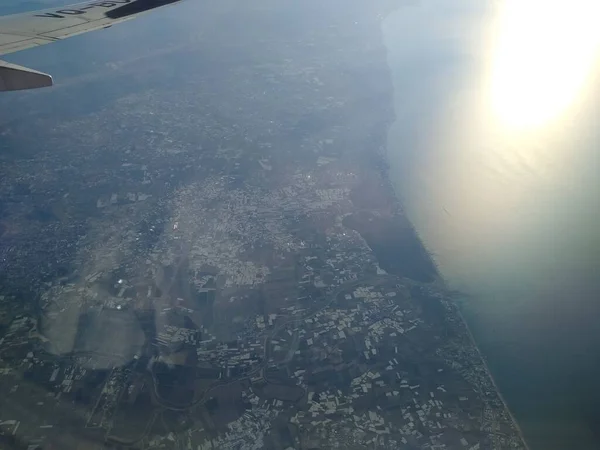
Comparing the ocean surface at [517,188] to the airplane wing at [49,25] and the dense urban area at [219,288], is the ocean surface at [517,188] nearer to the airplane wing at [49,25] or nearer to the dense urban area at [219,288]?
the dense urban area at [219,288]

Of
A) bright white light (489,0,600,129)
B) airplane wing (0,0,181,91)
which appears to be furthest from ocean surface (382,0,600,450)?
airplane wing (0,0,181,91)

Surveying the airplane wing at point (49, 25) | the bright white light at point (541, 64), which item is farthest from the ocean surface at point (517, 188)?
the airplane wing at point (49, 25)

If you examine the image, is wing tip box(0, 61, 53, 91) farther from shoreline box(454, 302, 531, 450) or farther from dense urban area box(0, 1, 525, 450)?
shoreline box(454, 302, 531, 450)

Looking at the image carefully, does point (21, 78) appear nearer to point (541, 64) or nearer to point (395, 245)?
point (395, 245)

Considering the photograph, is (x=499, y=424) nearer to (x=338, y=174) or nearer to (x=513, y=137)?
(x=338, y=174)

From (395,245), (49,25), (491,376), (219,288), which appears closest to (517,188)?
(395,245)
